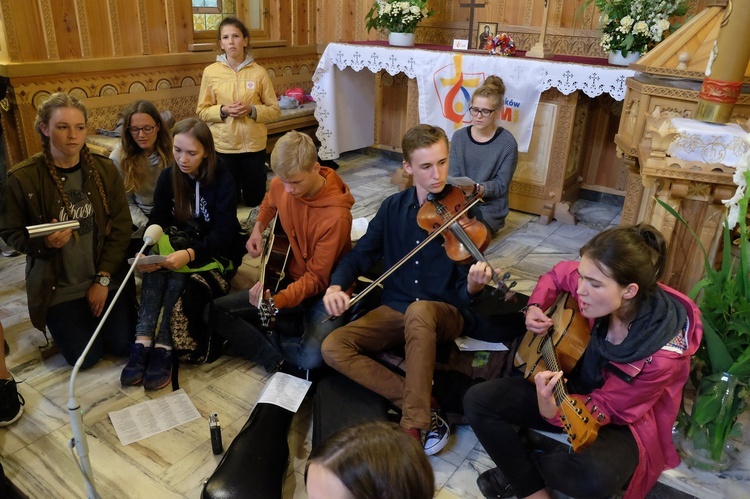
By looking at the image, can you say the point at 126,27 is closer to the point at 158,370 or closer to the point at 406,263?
the point at 158,370

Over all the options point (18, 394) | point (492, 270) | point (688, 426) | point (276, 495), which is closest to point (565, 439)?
point (688, 426)

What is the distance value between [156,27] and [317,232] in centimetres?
299

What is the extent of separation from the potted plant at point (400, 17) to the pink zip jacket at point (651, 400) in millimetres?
3407

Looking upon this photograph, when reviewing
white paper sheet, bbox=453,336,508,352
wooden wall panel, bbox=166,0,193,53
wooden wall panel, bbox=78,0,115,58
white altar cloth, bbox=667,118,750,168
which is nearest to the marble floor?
white paper sheet, bbox=453,336,508,352

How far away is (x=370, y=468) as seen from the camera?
91 cm

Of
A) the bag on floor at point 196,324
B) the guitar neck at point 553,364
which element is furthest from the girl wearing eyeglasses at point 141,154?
the guitar neck at point 553,364

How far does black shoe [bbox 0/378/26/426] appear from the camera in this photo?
2.03 metres

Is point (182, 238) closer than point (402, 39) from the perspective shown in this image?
Yes

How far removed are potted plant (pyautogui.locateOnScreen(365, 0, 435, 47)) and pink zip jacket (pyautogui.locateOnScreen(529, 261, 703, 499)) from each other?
3.41 meters

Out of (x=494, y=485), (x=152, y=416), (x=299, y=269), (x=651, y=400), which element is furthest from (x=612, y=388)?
(x=152, y=416)

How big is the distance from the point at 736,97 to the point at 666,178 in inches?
16.6

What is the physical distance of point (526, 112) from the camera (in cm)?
384

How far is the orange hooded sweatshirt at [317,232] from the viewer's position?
220 centimetres

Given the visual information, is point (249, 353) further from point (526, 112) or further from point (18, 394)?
point (526, 112)
